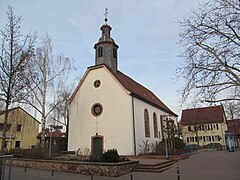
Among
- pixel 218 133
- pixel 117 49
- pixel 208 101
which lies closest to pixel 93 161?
pixel 208 101

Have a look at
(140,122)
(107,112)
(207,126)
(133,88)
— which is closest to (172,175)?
(140,122)

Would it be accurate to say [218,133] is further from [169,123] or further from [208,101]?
[208,101]

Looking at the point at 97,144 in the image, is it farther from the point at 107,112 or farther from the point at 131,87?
the point at 131,87

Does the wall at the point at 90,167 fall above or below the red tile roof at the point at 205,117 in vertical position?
below

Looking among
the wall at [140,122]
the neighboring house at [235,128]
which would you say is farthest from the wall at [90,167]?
the neighboring house at [235,128]

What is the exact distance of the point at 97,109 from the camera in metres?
23.8

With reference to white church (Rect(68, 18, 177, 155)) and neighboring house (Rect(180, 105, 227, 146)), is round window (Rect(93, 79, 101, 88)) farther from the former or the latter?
neighboring house (Rect(180, 105, 227, 146))

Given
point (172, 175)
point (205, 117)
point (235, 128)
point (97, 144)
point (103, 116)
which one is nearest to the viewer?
point (172, 175)

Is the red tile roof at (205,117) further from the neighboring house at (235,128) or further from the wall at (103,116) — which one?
the wall at (103,116)

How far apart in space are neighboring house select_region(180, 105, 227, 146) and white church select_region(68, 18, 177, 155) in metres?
28.6

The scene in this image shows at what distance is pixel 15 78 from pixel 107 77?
11.9 m

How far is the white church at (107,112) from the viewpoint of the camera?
70.9ft

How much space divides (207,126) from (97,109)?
37187 millimetres

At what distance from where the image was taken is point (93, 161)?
14.2m
